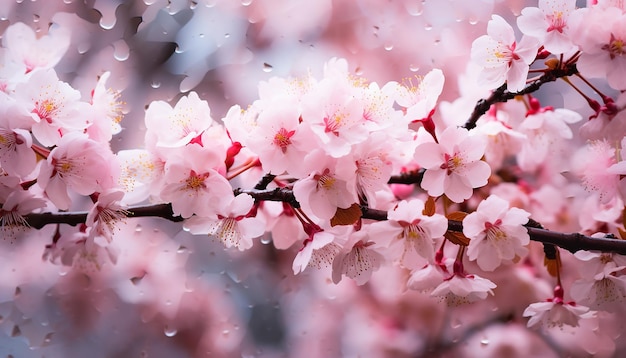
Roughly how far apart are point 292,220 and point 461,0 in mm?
419

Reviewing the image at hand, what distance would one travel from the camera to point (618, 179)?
0.54m

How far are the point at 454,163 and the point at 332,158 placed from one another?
0.36 feet

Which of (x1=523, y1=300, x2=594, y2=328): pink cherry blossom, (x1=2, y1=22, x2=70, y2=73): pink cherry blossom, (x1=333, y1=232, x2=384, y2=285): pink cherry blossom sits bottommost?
(x1=523, y1=300, x2=594, y2=328): pink cherry blossom

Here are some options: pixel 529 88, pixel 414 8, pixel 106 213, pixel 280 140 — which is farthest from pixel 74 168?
pixel 414 8

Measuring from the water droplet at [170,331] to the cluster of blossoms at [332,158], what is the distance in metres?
0.29

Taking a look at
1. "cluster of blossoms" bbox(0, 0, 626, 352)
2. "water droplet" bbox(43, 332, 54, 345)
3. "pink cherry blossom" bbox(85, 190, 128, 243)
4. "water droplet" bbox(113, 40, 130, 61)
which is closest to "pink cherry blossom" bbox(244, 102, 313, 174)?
"cluster of blossoms" bbox(0, 0, 626, 352)

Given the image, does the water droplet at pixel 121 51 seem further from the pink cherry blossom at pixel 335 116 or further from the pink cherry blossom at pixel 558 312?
the pink cherry blossom at pixel 558 312

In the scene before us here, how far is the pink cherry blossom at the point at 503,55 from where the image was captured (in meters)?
0.48

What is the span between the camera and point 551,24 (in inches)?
18.6

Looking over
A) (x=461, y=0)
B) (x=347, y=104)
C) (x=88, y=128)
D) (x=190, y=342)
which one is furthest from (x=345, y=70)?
(x=190, y=342)

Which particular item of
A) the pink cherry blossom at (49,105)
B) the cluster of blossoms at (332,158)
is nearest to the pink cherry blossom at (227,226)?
the cluster of blossoms at (332,158)

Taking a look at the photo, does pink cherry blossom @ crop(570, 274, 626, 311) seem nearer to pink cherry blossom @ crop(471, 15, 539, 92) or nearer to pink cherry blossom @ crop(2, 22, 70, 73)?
pink cherry blossom @ crop(471, 15, 539, 92)

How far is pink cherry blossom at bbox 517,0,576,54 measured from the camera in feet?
1.53

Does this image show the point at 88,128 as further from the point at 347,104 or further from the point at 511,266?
the point at 511,266
